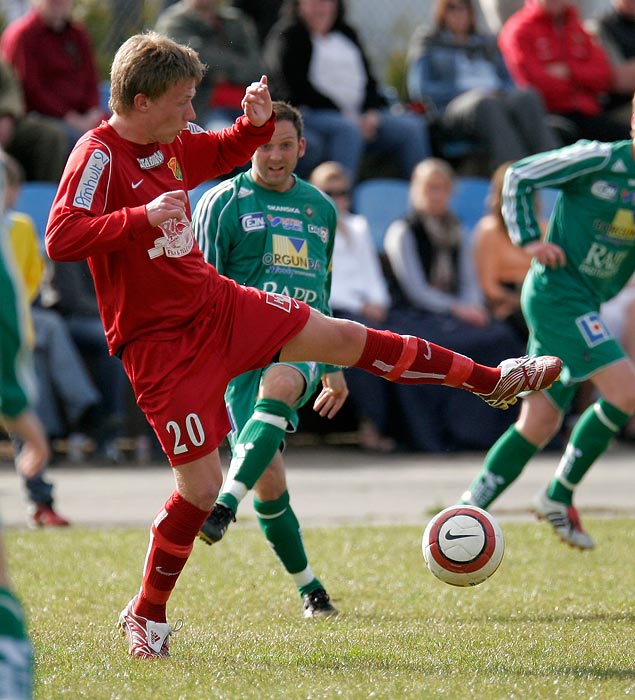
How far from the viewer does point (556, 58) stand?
1444 cm

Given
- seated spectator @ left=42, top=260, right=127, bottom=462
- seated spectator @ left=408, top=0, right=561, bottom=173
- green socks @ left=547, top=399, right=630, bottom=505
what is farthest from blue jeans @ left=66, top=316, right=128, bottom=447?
green socks @ left=547, top=399, right=630, bottom=505

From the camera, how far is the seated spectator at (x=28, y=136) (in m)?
11.8

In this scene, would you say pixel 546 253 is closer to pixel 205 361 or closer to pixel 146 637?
pixel 205 361

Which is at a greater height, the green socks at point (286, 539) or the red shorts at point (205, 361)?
the red shorts at point (205, 361)

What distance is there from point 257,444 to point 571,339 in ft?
7.10

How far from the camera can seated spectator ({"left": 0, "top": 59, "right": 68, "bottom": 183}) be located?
11766mm

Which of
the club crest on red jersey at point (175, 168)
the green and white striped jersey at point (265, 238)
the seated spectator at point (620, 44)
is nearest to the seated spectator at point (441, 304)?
the seated spectator at point (620, 44)

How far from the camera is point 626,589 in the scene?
638 cm

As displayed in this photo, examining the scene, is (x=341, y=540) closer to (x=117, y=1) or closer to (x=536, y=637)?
(x=536, y=637)

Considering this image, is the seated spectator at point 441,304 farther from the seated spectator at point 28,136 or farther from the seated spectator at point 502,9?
the seated spectator at point 502,9

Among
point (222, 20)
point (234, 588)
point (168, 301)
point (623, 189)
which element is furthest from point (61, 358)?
point (168, 301)

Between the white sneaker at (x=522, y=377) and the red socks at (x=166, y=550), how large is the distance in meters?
1.29

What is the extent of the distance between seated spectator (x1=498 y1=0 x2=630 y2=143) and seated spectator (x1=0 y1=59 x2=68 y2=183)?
529 cm

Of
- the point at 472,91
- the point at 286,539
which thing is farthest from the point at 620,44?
the point at 286,539
